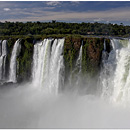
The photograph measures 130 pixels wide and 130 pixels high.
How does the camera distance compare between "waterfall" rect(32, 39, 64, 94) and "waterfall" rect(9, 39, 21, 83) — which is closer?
"waterfall" rect(32, 39, 64, 94)

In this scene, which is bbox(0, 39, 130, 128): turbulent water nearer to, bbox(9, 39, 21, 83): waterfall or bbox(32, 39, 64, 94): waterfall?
bbox(32, 39, 64, 94): waterfall

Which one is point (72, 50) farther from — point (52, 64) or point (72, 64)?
point (52, 64)

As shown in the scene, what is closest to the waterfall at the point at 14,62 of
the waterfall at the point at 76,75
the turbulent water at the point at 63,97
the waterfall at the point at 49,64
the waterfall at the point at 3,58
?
the waterfall at the point at 3,58

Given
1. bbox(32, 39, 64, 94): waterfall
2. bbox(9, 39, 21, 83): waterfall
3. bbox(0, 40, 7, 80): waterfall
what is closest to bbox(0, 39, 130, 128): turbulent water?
bbox(32, 39, 64, 94): waterfall

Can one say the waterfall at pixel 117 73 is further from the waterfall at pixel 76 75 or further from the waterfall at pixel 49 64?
the waterfall at pixel 49 64

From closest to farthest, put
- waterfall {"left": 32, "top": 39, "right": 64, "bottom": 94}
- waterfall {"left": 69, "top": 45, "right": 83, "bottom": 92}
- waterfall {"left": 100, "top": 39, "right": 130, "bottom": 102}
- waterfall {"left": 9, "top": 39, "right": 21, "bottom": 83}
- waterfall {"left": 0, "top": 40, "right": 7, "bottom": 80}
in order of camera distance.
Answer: waterfall {"left": 100, "top": 39, "right": 130, "bottom": 102} < waterfall {"left": 69, "top": 45, "right": 83, "bottom": 92} < waterfall {"left": 32, "top": 39, "right": 64, "bottom": 94} < waterfall {"left": 9, "top": 39, "right": 21, "bottom": 83} < waterfall {"left": 0, "top": 40, "right": 7, "bottom": 80}

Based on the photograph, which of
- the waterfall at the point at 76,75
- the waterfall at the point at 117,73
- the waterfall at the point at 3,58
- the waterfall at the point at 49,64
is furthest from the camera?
the waterfall at the point at 3,58

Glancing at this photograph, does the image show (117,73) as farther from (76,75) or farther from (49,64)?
(49,64)

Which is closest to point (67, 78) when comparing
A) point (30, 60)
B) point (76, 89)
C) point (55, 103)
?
point (76, 89)

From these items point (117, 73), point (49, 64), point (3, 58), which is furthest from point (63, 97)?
point (3, 58)
